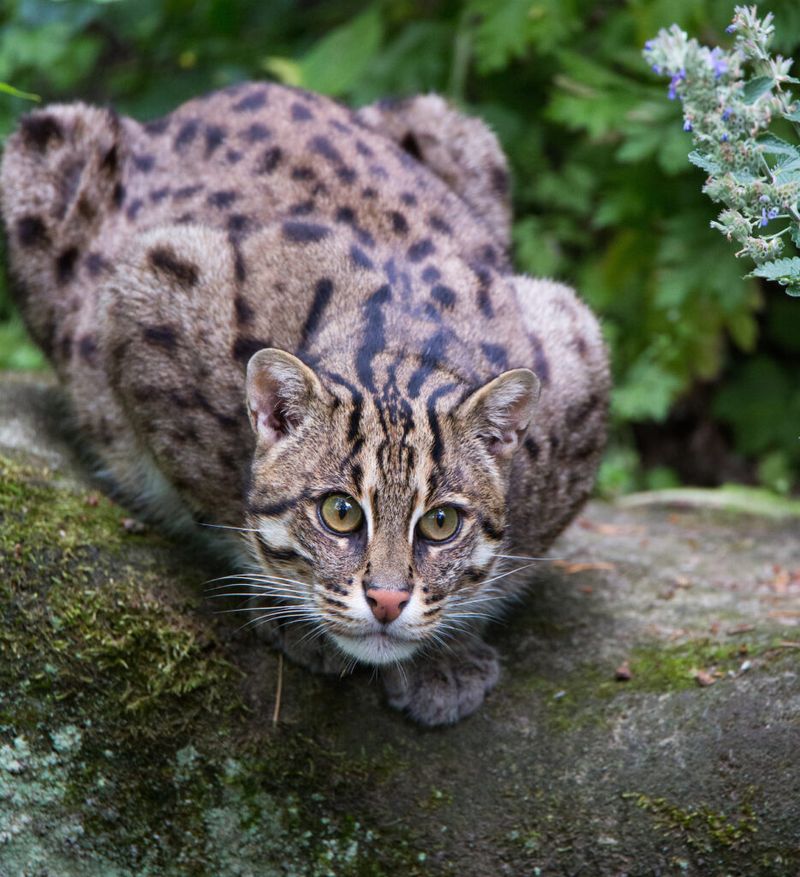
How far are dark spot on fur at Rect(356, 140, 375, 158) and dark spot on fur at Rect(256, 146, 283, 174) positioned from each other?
367mm

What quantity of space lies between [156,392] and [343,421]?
1197mm

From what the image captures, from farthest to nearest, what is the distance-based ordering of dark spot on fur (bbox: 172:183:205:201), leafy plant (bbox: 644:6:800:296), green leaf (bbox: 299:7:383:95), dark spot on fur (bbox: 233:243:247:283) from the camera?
green leaf (bbox: 299:7:383:95)
dark spot on fur (bbox: 172:183:205:201)
dark spot on fur (bbox: 233:243:247:283)
leafy plant (bbox: 644:6:800:296)

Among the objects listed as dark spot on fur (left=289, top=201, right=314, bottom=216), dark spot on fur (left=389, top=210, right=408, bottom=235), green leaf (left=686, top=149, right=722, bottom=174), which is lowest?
dark spot on fur (left=289, top=201, right=314, bottom=216)

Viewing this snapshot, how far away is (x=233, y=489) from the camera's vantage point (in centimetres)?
491

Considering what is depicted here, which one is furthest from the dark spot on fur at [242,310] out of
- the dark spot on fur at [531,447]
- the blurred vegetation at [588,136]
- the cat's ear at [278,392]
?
the blurred vegetation at [588,136]

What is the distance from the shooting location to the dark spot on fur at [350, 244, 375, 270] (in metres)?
4.96

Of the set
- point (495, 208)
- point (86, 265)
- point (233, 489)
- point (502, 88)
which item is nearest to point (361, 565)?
point (233, 489)

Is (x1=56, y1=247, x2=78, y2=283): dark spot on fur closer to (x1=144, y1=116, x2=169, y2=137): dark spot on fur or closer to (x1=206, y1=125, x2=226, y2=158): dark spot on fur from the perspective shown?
(x1=144, y1=116, x2=169, y2=137): dark spot on fur

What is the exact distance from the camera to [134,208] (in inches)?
234

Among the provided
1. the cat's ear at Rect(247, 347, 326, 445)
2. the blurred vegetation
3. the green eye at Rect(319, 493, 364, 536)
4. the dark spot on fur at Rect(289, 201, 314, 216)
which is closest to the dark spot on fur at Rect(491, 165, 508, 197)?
the blurred vegetation

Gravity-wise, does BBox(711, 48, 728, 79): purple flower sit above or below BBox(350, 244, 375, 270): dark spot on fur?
above

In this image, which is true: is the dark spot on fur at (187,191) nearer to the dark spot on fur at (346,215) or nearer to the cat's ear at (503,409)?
the dark spot on fur at (346,215)

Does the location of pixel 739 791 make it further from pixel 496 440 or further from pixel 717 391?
pixel 717 391

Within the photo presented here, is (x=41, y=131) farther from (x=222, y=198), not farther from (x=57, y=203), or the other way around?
(x=222, y=198)
